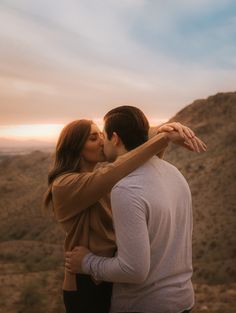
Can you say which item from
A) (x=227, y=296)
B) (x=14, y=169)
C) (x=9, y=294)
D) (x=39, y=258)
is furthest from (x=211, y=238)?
(x=14, y=169)

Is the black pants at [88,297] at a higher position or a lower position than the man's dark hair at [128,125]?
lower

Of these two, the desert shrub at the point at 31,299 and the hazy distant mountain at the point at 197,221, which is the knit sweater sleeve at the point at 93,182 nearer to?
the hazy distant mountain at the point at 197,221

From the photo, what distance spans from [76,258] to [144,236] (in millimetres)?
419

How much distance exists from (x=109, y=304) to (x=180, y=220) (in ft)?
1.63

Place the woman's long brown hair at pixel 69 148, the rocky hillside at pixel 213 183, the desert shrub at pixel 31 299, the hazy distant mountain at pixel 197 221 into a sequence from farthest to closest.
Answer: the rocky hillside at pixel 213 183 → the hazy distant mountain at pixel 197 221 → the desert shrub at pixel 31 299 → the woman's long brown hair at pixel 69 148

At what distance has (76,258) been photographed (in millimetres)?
2102

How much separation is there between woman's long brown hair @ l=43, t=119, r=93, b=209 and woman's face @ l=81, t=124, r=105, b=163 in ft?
0.08

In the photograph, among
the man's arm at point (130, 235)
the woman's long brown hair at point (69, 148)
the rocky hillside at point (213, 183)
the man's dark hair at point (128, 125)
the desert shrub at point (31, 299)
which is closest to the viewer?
the man's arm at point (130, 235)

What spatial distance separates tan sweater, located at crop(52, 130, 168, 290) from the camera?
2.12 metres

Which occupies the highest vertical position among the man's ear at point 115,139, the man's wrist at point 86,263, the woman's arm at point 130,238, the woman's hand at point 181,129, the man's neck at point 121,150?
the woman's hand at point 181,129

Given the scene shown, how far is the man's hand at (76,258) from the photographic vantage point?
2.09 meters

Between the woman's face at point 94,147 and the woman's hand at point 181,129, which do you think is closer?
the woman's hand at point 181,129

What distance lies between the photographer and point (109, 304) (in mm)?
2080

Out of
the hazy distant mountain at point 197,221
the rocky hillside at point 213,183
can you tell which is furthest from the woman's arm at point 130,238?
the rocky hillside at point 213,183
